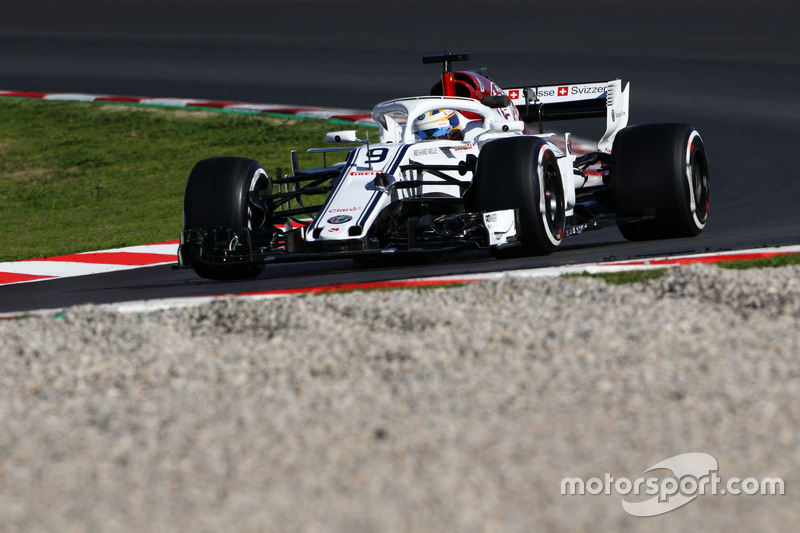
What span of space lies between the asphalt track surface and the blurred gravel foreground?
3.32 meters

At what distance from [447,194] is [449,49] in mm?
11892

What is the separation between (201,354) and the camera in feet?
15.5

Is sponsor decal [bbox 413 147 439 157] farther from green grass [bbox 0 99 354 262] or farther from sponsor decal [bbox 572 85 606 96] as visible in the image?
green grass [bbox 0 99 354 262]

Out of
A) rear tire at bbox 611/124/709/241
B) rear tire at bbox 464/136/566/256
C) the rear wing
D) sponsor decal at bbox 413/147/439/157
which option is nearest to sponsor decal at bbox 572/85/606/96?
the rear wing

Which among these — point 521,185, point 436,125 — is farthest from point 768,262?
point 436,125

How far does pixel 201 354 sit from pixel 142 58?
16926mm

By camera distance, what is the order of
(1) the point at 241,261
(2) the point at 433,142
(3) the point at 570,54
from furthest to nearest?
1. (3) the point at 570,54
2. (2) the point at 433,142
3. (1) the point at 241,261

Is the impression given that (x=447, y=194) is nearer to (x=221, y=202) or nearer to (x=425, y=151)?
(x=425, y=151)

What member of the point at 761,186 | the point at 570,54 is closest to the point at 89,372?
the point at 761,186

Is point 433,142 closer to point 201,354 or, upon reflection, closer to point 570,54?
point 201,354

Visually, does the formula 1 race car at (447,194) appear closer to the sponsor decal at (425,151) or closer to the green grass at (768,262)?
the sponsor decal at (425,151)

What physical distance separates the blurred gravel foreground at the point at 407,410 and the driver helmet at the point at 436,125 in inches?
129

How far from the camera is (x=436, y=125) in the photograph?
866cm

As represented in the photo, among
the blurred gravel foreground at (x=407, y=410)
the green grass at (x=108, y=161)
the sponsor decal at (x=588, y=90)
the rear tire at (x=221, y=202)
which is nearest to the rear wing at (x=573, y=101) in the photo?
the sponsor decal at (x=588, y=90)
